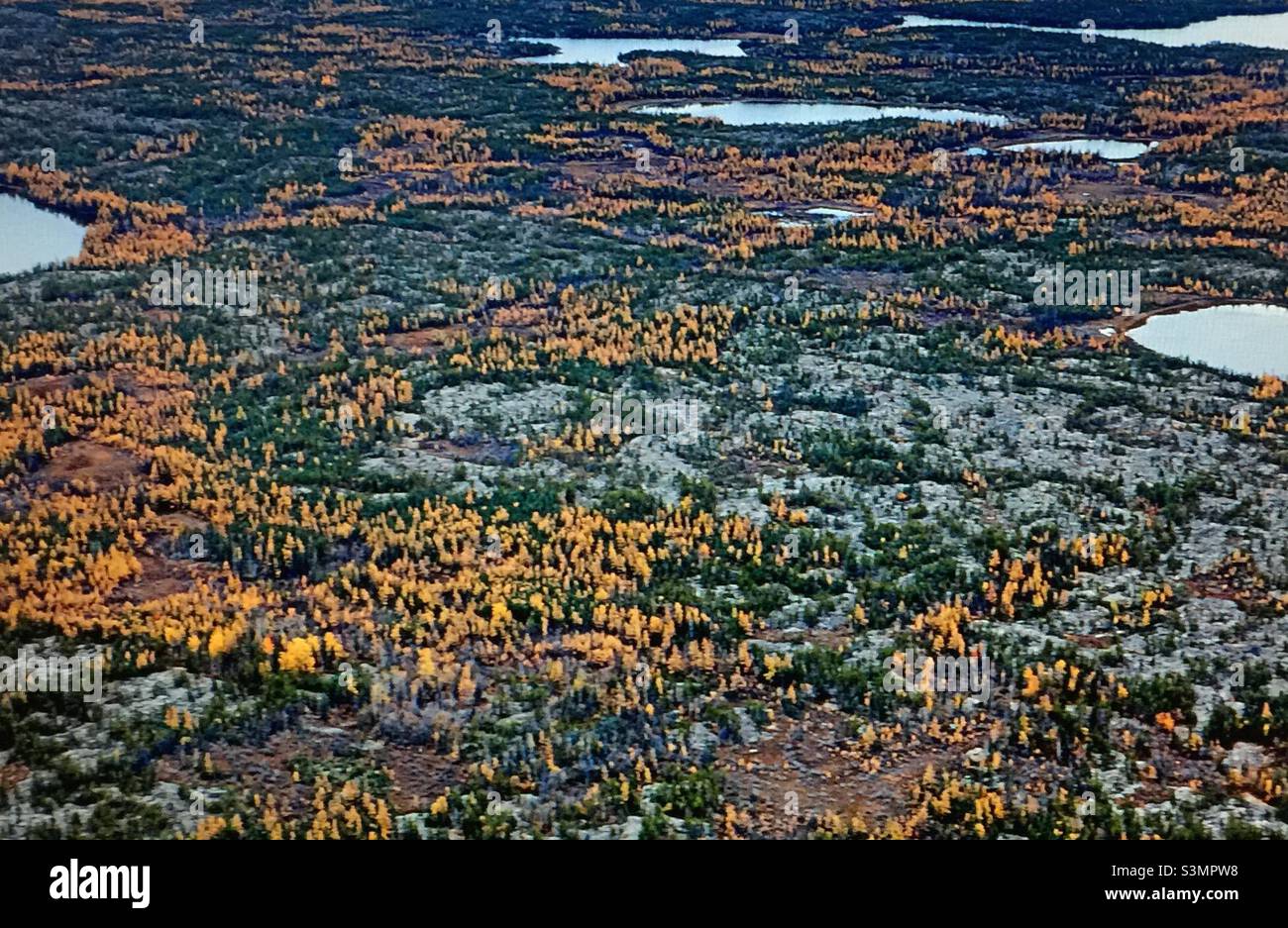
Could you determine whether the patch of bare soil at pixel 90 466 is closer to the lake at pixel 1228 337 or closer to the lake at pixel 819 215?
the lake at pixel 1228 337

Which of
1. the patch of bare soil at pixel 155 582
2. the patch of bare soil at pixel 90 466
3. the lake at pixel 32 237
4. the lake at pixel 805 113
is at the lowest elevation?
the patch of bare soil at pixel 155 582

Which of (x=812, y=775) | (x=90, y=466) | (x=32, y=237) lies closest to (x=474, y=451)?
(x=90, y=466)

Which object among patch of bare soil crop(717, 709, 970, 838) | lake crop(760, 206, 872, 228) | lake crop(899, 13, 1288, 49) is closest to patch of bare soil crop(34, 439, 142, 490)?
patch of bare soil crop(717, 709, 970, 838)

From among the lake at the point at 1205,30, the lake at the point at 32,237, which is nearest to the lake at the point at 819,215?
the lake at the point at 32,237

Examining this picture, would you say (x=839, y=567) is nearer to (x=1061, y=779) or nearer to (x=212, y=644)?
(x=1061, y=779)

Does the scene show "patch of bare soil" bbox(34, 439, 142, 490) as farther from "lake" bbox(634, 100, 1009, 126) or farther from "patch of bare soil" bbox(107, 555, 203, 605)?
"lake" bbox(634, 100, 1009, 126)
